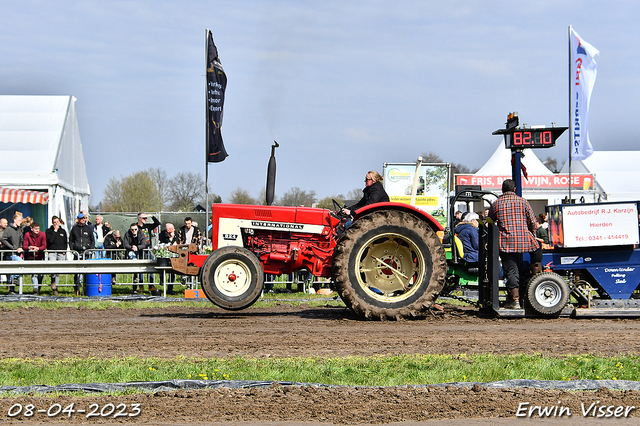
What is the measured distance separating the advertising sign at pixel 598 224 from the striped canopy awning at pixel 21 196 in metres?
14.0

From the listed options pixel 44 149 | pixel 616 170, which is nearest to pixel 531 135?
pixel 44 149

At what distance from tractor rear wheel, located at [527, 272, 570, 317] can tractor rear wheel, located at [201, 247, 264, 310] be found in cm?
337

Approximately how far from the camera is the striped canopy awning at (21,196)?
1731 centimetres

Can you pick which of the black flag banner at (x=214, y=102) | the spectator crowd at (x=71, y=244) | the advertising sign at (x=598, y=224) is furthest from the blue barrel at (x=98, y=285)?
the advertising sign at (x=598, y=224)

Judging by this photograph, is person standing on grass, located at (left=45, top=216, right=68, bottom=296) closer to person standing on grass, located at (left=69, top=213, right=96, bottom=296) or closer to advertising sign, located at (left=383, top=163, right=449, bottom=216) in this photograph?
person standing on grass, located at (left=69, top=213, right=96, bottom=296)

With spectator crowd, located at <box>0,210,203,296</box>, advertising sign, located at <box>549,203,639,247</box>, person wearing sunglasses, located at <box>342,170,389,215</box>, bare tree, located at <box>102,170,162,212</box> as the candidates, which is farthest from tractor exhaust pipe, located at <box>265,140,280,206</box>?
bare tree, located at <box>102,170,162,212</box>

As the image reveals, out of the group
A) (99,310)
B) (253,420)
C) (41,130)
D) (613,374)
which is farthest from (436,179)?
(253,420)

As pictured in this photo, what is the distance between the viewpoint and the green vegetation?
490 cm

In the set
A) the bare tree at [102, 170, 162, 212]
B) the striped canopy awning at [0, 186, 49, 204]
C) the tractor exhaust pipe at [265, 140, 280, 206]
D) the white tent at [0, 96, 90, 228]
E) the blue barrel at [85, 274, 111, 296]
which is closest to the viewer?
the tractor exhaust pipe at [265, 140, 280, 206]

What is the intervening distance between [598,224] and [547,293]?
1.13 meters

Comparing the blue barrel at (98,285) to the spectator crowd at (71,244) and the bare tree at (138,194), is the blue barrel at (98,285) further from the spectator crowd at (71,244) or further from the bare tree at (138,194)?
the bare tree at (138,194)

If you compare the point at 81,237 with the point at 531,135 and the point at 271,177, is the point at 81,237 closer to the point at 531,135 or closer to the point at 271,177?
the point at 271,177

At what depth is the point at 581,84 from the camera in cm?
1786

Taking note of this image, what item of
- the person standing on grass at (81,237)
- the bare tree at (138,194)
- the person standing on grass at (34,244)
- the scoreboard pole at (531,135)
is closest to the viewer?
the scoreboard pole at (531,135)
